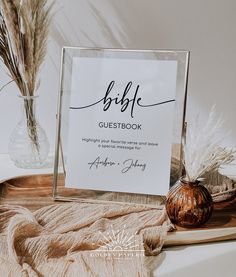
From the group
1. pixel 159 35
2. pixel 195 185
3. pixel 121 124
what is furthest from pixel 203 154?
pixel 159 35

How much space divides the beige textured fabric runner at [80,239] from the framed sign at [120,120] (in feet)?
0.18

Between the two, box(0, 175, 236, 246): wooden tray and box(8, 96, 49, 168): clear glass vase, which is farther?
box(8, 96, 49, 168): clear glass vase

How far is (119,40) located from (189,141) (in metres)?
0.46

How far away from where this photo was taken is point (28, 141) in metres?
1.16

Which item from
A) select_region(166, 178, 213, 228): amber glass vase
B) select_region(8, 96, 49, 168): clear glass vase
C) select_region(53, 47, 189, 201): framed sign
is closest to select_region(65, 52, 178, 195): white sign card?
select_region(53, 47, 189, 201): framed sign

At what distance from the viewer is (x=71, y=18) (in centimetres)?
123

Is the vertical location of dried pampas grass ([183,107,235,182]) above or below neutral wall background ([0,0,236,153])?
below

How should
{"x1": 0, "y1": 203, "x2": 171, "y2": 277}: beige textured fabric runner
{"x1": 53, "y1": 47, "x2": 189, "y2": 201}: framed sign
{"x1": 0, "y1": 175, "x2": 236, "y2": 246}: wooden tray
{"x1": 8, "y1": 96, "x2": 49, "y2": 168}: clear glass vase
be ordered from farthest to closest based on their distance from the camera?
{"x1": 8, "y1": 96, "x2": 49, "y2": 168}: clear glass vase, {"x1": 53, "y1": 47, "x2": 189, "y2": 201}: framed sign, {"x1": 0, "y1": 175, "x2": 236, "y2": 246}: wooden tray, {"x1": 0, "y1": 203, "x2": 171, "y2": 277}: beige textured fabric runner

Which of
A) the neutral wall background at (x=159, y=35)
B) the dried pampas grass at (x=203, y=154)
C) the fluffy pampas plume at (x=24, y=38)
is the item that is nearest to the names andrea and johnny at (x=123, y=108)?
the dried pampas grass at (x=203, y=154)

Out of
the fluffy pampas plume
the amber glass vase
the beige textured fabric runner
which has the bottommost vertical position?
the beige textured fabric runner

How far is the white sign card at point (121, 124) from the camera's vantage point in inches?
37.2

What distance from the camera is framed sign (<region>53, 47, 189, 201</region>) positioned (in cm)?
94

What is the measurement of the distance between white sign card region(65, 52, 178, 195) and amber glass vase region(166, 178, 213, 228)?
10 centimetres

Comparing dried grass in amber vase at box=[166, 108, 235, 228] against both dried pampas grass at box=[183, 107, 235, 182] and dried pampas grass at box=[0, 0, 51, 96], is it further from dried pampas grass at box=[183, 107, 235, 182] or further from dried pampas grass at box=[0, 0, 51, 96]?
dried pampas grass at box=[0, 0, 51, 96]
